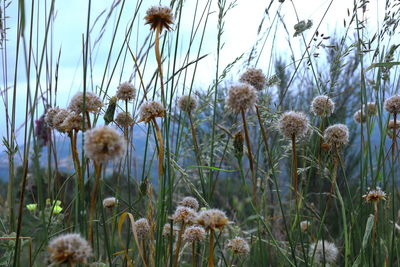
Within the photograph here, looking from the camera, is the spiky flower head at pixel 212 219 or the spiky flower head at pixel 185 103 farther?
the spiky flower head at pixel 185 103

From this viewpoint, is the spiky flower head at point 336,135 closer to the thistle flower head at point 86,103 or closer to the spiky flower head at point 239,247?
the spiky flower head at point 239,247

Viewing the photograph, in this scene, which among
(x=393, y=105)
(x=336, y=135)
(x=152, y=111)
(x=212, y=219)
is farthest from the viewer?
(x=393, y=105)

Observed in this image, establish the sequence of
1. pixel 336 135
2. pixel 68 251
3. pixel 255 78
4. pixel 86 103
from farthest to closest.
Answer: pixel 336 135 → pixel 255 78 → pixel 86 103 → pixel 68 251

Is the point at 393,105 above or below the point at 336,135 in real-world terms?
above

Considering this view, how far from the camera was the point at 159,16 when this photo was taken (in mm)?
1019

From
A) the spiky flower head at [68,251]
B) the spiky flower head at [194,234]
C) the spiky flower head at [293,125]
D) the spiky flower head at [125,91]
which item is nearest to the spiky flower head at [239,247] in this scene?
the spiky flower head at [194,234]

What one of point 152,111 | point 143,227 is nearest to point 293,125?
point 152,111

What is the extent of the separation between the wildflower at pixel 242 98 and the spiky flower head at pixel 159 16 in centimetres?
23

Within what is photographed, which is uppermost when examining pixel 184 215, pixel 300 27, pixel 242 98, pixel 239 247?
pixel 300 27

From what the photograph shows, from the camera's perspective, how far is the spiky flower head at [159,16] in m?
1.01

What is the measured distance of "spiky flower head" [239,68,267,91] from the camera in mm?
1107

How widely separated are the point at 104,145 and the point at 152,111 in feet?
1.32

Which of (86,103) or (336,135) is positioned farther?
(336,135)

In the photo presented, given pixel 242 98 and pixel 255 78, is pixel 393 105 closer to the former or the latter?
pixel 255 78
